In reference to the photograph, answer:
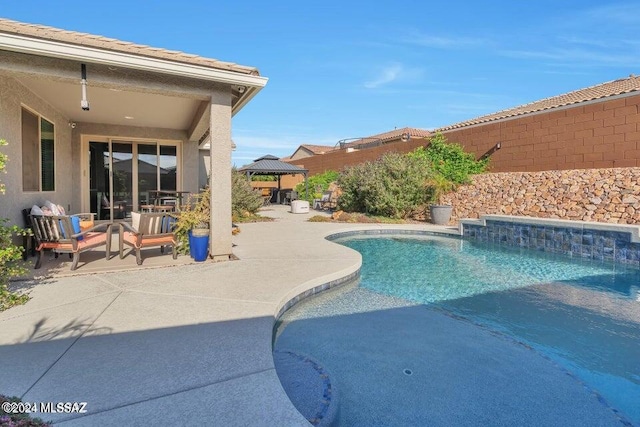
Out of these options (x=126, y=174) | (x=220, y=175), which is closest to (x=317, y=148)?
(x=126, y=174)

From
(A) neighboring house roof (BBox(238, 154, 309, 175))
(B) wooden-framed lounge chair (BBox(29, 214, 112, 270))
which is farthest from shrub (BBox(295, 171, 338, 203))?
(B) wooden-framed lounge chair (BBox(29, 214, 112, 270))

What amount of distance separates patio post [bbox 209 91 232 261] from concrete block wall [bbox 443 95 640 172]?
38.1 feet

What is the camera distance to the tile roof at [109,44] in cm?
501

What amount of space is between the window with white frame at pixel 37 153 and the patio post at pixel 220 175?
3.63 meters

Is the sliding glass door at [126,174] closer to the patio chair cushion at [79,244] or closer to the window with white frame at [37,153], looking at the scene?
the window with white frame at [37,153]

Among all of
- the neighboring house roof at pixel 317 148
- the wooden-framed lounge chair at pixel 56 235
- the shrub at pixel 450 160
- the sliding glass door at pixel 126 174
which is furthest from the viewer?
the neighboring house roof at pixel 317 148

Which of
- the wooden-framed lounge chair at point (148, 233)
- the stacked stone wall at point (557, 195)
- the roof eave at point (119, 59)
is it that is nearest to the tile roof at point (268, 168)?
the stacked stone wall at point (557, 195)

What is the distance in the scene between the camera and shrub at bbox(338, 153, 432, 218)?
14484mm

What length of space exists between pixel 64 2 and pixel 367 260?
36.7ft

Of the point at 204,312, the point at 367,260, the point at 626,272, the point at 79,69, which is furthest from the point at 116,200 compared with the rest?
the point at 626,272

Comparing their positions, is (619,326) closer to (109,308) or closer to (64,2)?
(109,308)

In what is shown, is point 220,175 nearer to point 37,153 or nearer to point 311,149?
point 37,153

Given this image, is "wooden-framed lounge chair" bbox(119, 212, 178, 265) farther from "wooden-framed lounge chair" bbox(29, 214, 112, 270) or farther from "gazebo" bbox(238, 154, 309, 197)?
"gazebo" bbox(238, 154, 309, 197)

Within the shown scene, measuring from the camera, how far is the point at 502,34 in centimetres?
1335
